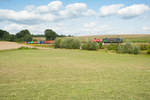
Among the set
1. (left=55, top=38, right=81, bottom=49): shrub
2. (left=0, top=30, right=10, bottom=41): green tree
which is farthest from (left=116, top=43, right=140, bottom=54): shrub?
(left=0, top=30, right=10, bottom=41): green tree

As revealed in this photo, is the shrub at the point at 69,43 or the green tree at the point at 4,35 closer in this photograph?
the shrub at the point at 69,43

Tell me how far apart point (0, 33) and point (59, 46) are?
2864 inches

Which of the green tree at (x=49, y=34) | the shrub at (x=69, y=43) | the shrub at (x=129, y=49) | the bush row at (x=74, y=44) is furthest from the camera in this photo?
the green tree at (x=49, y=34)

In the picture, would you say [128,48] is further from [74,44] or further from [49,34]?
[49,34]

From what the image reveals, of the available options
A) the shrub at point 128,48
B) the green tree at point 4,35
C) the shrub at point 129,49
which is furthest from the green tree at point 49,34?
the shrub at point 128,48

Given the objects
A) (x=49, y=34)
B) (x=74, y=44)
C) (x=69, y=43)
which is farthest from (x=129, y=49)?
(x=49, y=34)

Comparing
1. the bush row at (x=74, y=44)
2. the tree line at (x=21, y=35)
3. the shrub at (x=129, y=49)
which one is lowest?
the shrub at (x=129, y=49)

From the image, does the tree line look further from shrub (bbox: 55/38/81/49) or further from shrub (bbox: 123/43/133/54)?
shrub (bbox: 123/43/133/54)

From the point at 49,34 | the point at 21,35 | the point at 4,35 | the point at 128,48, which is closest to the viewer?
the point at 128,48

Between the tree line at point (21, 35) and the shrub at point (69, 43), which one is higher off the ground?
the tree line at point (21, 35)

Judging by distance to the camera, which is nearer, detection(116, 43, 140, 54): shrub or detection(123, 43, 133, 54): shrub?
detection(116, 43, 140, 54): shrub

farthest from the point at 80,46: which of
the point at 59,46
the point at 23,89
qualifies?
the point at 23,89

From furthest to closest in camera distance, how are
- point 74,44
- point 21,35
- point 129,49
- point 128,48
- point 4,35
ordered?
point 21,35 < point 4,35 < point 74,44 < point 128,48 < point 129,49

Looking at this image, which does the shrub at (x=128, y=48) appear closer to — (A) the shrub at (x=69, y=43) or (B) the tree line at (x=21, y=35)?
(A) the shrub at (x=69, y=43)
